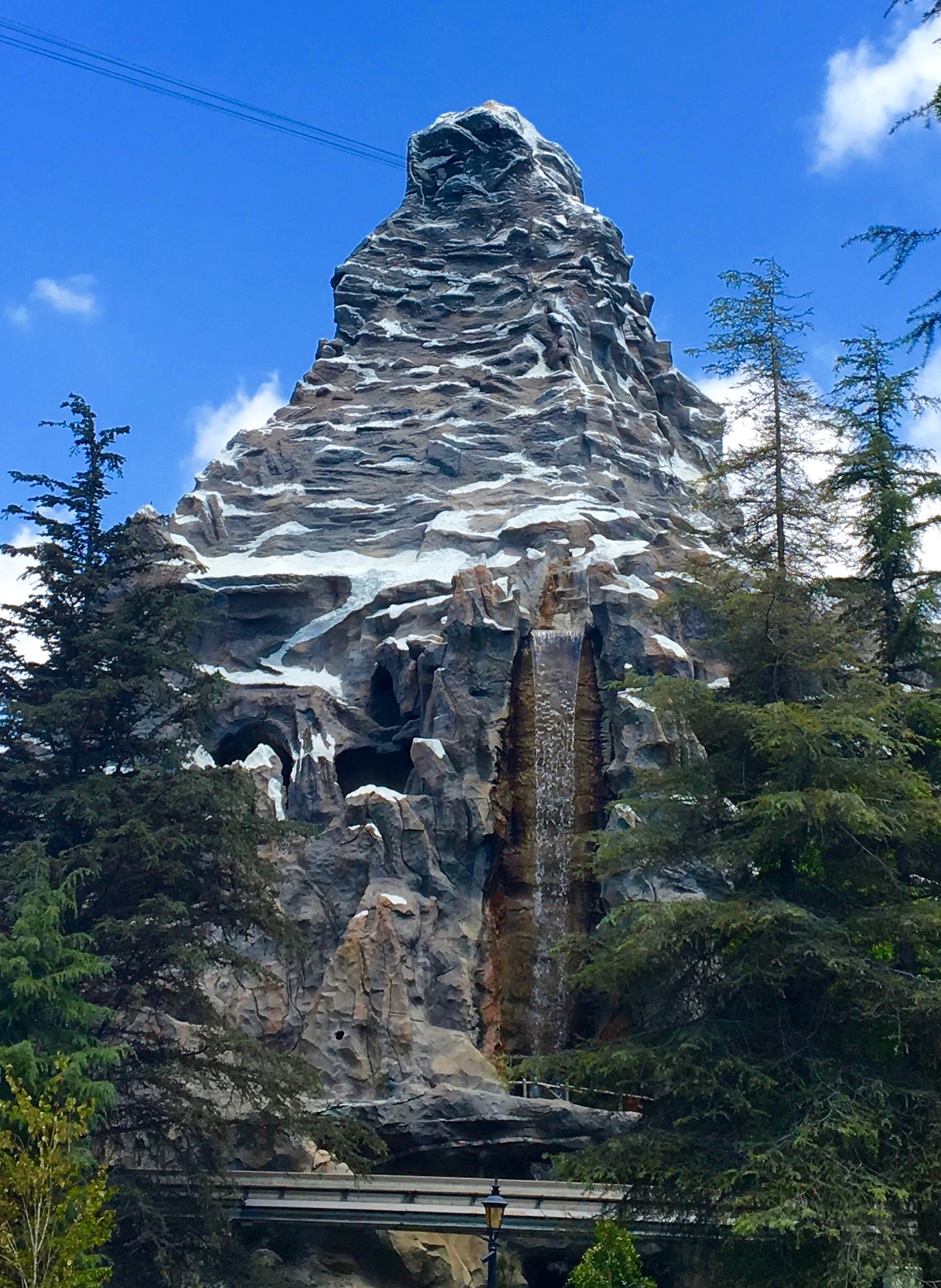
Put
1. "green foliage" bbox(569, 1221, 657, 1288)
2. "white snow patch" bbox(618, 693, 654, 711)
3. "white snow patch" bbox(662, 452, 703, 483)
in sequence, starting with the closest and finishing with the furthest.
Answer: "green foliage" bbox(569, 1221, 657, 1288) → "white snow patch" bbox(618, 693, 654, 711) → "white snow patch" bbox(662, 452, 703, 483)

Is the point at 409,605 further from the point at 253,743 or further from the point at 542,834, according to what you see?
the point at 542,834

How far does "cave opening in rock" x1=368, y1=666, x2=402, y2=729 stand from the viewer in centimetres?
3816

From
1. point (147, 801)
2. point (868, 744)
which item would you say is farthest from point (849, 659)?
point (147, 801)

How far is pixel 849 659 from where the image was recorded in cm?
1711

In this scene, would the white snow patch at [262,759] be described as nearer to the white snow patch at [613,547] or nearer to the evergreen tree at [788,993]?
the white snow patch at [613,547]

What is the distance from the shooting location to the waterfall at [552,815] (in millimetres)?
32312

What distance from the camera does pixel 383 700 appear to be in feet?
127

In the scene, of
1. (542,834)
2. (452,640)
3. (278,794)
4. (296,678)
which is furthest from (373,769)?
(542,834)

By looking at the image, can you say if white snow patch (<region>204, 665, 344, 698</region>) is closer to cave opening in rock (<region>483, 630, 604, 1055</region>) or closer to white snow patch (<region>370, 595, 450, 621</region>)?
white snow patch (<region>370, 595, 450, 621</region>)

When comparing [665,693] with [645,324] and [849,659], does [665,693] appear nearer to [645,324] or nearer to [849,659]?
[849,659]

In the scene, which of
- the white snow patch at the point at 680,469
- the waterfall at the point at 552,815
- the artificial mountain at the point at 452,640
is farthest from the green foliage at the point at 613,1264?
the white snow patch at the point at 680,469

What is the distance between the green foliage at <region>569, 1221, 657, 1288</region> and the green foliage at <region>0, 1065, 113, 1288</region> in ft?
19.2

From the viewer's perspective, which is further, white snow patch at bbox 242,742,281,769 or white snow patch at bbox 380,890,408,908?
white snow patch at bbox 242,742,281,769

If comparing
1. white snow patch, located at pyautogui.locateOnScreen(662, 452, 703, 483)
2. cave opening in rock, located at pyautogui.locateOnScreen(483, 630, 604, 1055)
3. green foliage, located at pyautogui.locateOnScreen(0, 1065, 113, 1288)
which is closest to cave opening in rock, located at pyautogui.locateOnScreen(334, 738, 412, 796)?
cave opening in rock, located at pyautogui.locateOnScreen(483, 630, 604, 1055)
